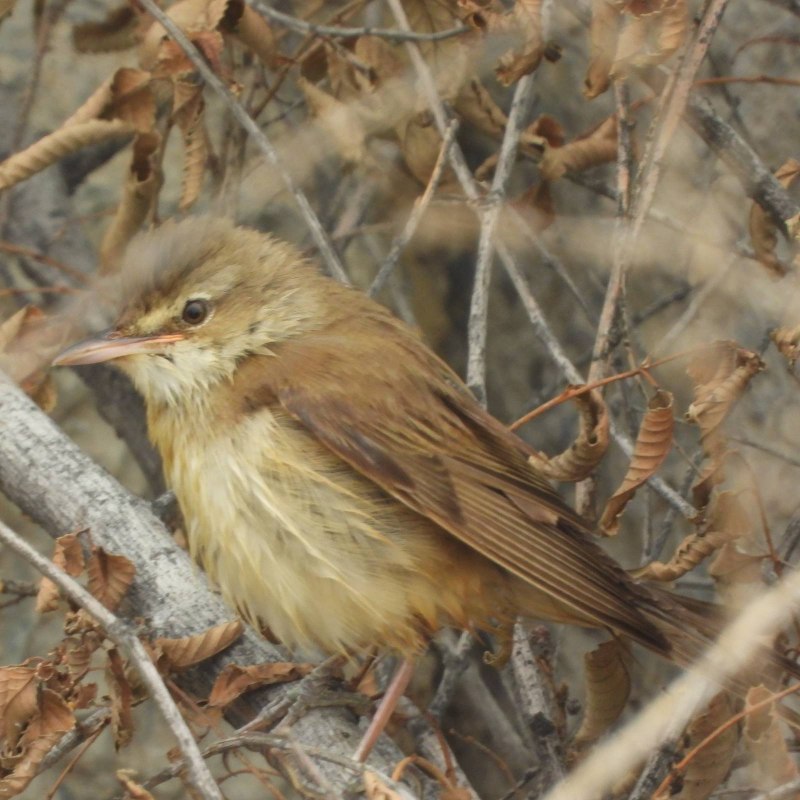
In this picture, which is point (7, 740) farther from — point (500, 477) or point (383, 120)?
point (383, 120)

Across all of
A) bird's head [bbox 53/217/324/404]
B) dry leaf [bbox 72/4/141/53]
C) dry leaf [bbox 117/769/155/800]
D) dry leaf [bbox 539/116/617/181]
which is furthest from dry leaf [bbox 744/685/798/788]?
dry leaf [bbox 72/4/141/53]

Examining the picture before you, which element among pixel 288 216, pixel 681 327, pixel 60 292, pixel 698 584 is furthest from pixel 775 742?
pixel 288 216

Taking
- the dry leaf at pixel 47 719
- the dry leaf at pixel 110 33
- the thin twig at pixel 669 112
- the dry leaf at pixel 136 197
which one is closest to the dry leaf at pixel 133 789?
the dry leaf at pixel 47 719

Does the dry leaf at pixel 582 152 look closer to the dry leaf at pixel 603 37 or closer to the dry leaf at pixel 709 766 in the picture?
the dry leaf at pixel 603 37

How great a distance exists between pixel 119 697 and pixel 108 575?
1.02ft

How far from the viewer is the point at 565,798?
87.7 inches

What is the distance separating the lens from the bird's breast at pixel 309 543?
3.23m

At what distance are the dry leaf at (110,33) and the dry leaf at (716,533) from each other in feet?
7.98

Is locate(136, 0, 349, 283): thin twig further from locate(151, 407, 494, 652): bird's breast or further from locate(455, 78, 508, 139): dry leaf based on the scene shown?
locate(151, 407, 494, 652): bird's breast

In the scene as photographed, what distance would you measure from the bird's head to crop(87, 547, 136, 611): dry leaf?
1.66 ft

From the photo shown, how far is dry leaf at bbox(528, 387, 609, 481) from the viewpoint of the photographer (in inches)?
128

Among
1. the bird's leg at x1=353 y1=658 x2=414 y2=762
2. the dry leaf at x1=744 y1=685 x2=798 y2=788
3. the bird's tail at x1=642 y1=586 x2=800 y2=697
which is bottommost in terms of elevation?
the bird's tail at x1=642 y1=586 x2=800 y2=697

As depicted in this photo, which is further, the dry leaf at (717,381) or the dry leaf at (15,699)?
the dry leaf at (717,381)

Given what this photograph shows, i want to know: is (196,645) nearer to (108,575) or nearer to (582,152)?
(108,575)
